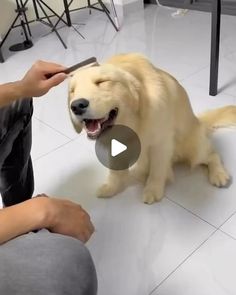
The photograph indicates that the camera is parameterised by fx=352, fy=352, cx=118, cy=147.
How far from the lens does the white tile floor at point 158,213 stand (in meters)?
0.98

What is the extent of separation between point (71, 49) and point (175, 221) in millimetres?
1879

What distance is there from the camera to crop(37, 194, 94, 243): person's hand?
0.62m

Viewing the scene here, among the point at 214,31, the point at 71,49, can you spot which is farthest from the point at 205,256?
the point at 71,49

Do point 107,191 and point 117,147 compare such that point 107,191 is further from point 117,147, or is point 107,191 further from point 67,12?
point 67,12

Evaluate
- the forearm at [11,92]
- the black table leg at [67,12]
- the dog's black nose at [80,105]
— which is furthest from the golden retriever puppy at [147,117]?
the black table leg at [67,12]

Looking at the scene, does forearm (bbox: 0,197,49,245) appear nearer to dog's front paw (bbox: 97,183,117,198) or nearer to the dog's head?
the dog's head

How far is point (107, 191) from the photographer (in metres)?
1.27

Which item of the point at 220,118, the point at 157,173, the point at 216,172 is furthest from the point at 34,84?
the point at 220,118

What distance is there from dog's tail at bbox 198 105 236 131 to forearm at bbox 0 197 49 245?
95cm

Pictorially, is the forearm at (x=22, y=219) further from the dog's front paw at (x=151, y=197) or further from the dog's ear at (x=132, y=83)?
the dog's front paw at (x=151, y=197)

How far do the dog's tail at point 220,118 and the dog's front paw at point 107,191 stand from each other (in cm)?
46

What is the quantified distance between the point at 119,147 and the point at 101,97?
270mm

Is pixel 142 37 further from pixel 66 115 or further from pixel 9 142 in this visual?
pixel 9 142

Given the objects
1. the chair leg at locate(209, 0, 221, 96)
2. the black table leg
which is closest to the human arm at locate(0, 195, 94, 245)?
the chair leg at locate(209, 0, 221, 96)
